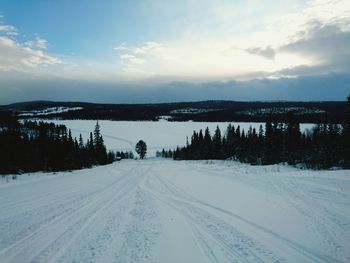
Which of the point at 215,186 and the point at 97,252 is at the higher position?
the point at 97,252

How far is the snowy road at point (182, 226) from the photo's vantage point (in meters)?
6.41

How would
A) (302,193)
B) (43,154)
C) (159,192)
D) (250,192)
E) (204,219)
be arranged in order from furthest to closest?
(43,154)
(159,192)
(250,192)
(302,193)
(204,219)

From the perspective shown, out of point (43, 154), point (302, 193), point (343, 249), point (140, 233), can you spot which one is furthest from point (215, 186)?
point (43, 154)

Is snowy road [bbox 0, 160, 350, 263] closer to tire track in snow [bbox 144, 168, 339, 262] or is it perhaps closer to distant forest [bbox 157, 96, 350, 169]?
tire track in snow [bbox 144, 168, 339, 262]

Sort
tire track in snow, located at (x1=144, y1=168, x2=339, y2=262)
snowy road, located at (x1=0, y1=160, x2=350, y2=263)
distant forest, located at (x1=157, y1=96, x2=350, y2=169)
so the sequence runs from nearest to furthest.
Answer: tire track in snow, located at (x1=144, y1=168, x2=339, y2=262) → snowy road, located at (x1=0, y1=160, x2=350, y2=263) → distant forest, located at (x1=157, y1=96, x2=350, y2=169)

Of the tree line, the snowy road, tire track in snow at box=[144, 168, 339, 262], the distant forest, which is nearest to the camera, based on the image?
tire track in snow at box=[144, 168, 339, 262]

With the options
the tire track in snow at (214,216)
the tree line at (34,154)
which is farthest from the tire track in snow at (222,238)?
the tree line at (34,154)

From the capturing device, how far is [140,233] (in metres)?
8.01

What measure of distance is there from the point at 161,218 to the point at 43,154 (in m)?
43.8

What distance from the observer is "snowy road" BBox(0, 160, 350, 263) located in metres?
6.41

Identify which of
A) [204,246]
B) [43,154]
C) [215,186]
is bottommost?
[43,154]

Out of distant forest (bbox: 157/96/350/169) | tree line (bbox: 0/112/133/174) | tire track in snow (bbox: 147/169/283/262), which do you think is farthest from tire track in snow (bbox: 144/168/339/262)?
distant forest (bbox: 157/96/350/169)

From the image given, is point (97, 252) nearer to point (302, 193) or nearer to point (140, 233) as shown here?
point (140, 233)

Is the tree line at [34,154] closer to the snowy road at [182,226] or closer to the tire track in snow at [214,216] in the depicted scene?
the snowy road at [182,226]
